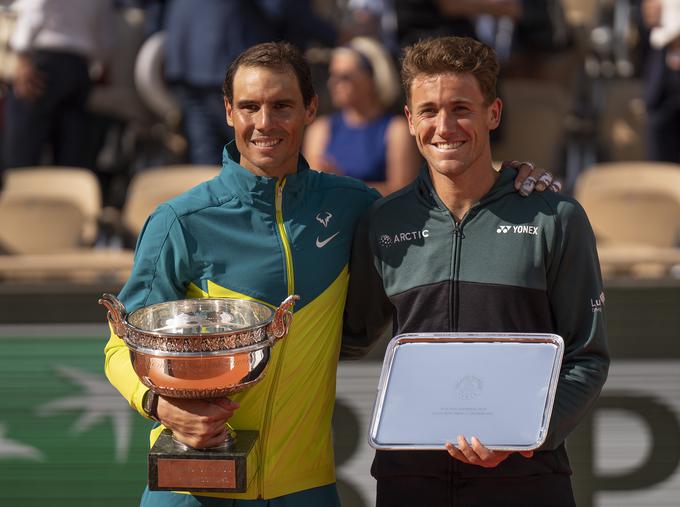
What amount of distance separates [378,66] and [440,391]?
3.92 metres

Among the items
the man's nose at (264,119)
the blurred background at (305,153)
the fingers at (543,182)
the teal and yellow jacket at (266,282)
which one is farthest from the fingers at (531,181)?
the blurred background at (305,153)

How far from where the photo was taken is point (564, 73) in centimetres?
Answer: 823

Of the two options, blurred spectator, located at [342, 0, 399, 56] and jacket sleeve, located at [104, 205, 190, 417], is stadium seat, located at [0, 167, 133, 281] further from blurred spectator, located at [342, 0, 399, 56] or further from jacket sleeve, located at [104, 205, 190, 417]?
jacket sleeve, located at [104, 205, 190, 417]

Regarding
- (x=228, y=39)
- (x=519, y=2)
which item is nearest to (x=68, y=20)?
(x=228, y=39)

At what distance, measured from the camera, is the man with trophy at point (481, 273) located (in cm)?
266

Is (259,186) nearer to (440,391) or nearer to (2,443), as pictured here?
(440,391)

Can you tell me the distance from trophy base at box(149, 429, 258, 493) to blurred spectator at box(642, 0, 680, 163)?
15.9 feet

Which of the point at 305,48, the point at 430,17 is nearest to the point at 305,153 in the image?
the point at 305,48

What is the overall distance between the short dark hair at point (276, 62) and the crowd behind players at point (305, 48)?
2.84m

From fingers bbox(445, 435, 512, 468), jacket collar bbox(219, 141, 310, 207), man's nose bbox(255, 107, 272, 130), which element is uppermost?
man's nose bbox(255, 107, 272, 130)

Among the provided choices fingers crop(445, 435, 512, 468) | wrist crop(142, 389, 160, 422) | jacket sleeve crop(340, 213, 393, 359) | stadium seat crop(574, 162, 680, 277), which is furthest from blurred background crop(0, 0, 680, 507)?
fingers crop(445, 435, 512, 468)

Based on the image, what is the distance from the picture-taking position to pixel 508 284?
268cm

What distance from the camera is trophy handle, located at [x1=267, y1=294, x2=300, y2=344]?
2.58 meters

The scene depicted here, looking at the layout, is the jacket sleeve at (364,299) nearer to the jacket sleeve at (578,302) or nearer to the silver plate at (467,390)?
the silver plate at (467,390)
